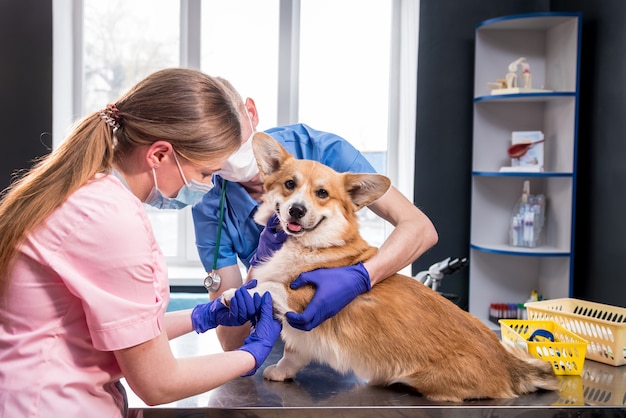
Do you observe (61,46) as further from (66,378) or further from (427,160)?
(66,378)

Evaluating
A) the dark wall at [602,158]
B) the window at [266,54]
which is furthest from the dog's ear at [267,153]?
the window at [266,54]

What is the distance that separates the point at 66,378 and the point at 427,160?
356 cm

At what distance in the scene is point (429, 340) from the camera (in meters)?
1.31

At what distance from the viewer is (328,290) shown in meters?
1.29

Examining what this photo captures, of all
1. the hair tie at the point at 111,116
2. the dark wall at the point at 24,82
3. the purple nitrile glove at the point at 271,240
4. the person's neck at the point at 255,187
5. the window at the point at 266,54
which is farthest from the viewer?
the window at the point at 266,54

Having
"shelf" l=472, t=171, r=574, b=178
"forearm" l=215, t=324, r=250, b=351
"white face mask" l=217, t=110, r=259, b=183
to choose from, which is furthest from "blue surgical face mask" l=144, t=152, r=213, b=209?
"shelf" l=472, t=171, r=574, b=178

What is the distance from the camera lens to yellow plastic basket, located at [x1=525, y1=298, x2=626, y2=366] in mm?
1479

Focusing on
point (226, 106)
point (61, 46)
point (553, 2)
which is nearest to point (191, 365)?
point (226, 106)

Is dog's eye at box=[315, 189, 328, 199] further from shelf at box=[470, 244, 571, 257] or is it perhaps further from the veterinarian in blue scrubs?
shelf at box=[470, 244, 571, 257]

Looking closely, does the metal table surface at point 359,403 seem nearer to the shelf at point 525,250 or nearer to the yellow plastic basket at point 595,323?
the yellow plastic basket at point 595,323

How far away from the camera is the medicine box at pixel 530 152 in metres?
3.83

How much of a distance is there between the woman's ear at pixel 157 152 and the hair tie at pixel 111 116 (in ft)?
0.25

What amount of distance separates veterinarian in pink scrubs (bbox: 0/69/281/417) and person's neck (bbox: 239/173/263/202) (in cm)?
66

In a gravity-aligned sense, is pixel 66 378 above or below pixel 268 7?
below
